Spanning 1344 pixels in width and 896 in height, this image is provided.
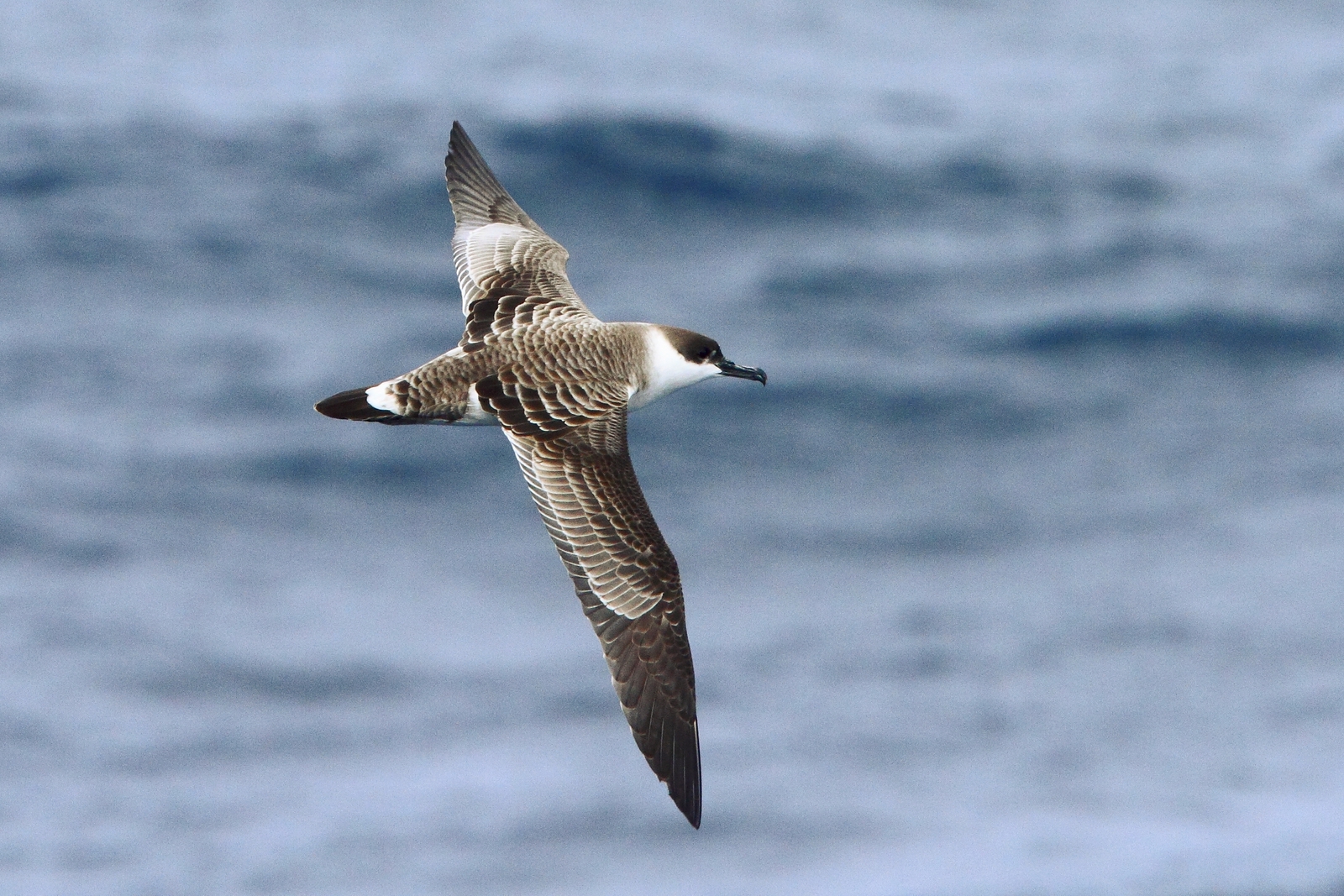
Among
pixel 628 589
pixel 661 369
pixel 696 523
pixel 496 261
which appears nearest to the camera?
pixel 628 589

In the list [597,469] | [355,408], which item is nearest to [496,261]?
[355,408]

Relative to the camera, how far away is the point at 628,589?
9219 millimetres

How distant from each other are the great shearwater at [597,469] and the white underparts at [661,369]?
1 centimetres

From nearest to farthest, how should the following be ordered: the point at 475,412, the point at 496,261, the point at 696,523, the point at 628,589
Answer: the point at 628,589 → the point at 475,412 → the point at 496,261 → the point at 696,523

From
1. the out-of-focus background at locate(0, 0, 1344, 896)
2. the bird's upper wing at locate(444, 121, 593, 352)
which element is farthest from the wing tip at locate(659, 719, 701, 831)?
the out-of-focus background at locate(0, 0, 1344, 896)

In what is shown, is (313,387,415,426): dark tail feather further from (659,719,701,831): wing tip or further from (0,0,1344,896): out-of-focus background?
(0,0,1344,896): out-of-focus background

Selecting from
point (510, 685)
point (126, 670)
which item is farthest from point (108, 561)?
point (510, 685)

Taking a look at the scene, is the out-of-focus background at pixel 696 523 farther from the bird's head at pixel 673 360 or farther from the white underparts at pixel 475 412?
the white underparts at pixel 475 412

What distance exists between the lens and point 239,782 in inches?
537

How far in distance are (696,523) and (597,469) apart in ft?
17.1

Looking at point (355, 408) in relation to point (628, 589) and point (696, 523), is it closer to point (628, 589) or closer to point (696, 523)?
point (628, 589)

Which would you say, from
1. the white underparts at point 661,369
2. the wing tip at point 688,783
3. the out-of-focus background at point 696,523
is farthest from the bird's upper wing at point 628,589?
the out-of-focus background at point 696,523

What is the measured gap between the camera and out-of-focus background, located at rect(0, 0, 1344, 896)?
13453 millimetres

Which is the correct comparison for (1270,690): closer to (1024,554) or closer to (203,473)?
(1024,554)
